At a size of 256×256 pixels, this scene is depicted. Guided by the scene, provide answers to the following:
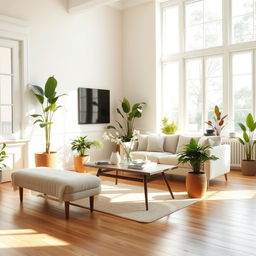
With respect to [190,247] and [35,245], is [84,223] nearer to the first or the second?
[35,245]

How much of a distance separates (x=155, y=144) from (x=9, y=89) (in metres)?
3.03

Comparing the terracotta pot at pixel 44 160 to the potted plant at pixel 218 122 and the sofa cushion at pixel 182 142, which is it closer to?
the sofa cushion at pixel 182 142

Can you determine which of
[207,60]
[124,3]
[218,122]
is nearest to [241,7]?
[207,60]

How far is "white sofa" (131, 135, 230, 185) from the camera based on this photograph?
532 cm

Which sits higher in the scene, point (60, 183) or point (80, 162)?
point (60, 183)

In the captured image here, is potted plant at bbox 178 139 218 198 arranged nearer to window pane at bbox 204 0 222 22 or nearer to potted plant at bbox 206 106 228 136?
potted plant at bbox 206 106 228 136

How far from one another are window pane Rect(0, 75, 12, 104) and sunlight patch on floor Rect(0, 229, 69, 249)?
3262 mm

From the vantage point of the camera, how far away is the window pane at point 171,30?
25.9ft

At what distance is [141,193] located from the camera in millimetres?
4910

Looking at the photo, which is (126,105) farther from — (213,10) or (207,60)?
(213,10)

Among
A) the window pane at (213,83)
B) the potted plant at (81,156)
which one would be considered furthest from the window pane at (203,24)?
the potted plant at (81,156)

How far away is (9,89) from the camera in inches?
238

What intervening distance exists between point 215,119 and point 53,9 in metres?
4.29

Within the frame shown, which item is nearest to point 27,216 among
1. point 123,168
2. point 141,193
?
point 123,168
